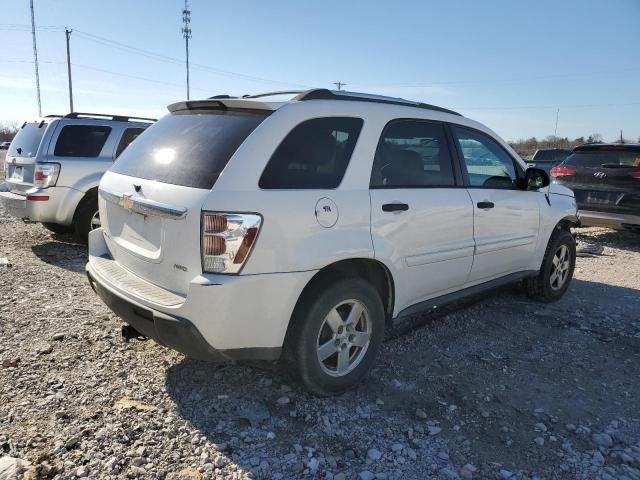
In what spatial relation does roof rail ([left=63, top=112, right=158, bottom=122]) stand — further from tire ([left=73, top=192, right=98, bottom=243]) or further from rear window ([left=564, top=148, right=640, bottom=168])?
rear window ([left=564, top=148, right=640, bottom=168])

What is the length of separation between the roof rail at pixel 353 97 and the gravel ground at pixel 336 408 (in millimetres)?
1846

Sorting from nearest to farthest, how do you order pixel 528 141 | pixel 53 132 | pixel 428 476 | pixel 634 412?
pixel 428 476, pixel 634 412, pixel 53 132, pixel 528 141

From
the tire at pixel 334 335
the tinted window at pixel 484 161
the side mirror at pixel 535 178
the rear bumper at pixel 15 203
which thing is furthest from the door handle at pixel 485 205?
the rear bumper at pixel 15 203

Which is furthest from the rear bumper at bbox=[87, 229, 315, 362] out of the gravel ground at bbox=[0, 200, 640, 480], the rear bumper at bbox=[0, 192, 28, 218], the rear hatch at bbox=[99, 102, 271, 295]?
the rear bumper at bbox=[0, 192, 28, 218]

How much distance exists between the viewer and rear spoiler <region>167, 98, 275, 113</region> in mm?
3030

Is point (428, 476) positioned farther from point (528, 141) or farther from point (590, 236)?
point (528, 141)

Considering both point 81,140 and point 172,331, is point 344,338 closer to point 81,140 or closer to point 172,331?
point 172,331

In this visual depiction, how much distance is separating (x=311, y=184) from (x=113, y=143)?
215 inches

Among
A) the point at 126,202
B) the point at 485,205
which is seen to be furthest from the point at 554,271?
the point at 126,202

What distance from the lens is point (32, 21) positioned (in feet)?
140

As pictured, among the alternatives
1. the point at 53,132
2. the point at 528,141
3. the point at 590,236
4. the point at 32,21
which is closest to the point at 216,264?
the point at 53,132

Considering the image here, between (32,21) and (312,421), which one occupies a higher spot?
(32,21)

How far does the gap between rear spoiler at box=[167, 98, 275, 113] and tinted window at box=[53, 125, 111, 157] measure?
410 cm

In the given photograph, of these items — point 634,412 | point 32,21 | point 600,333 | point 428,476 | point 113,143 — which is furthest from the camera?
point 32,21
